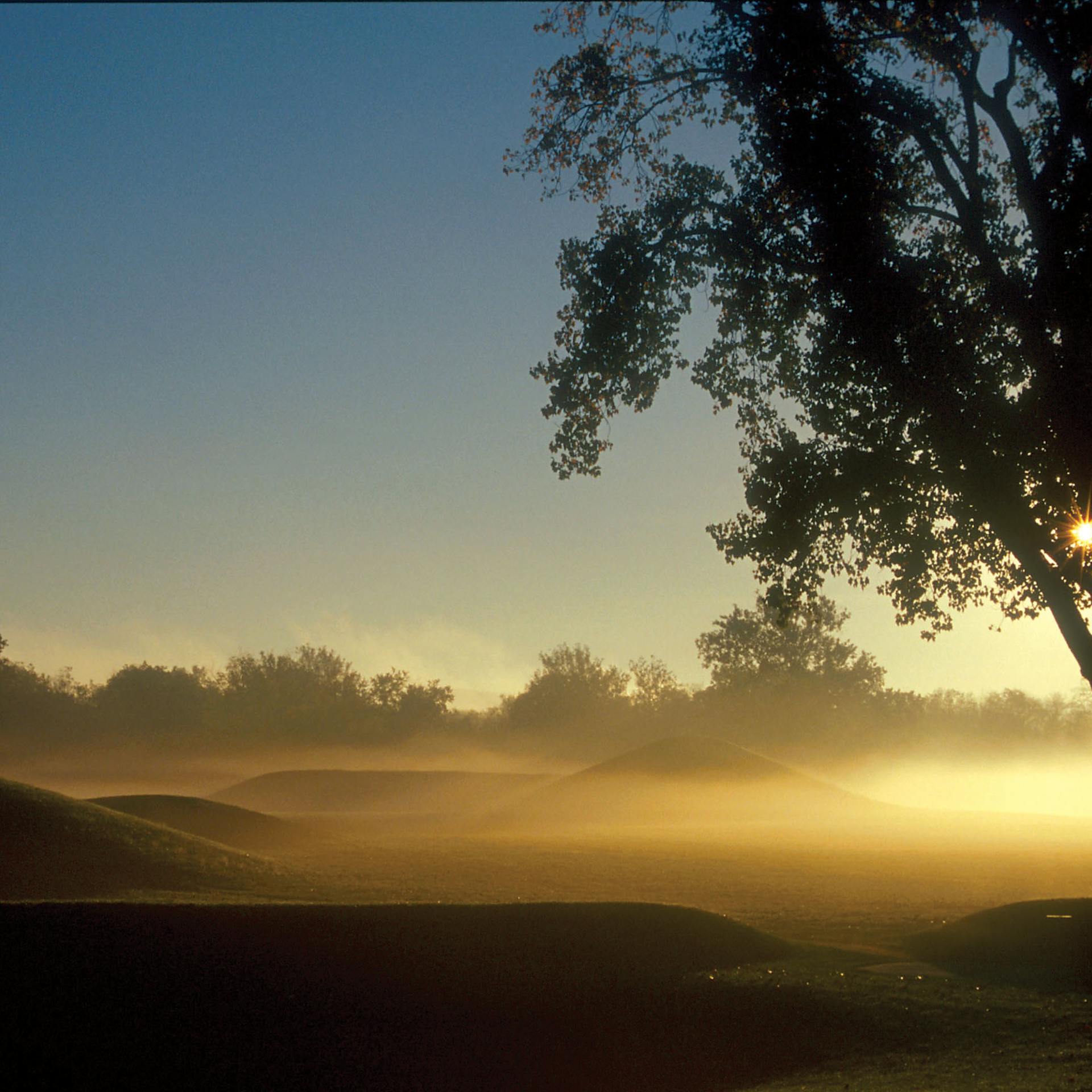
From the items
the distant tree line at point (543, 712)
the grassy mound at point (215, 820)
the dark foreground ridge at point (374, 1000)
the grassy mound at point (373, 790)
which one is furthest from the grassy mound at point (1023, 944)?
the distant tree line at point (543, 712)

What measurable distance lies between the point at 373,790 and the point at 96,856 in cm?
4133

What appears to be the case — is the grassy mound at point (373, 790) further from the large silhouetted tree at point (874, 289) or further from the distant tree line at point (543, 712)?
the large silhouetted tree at point (874, 289)

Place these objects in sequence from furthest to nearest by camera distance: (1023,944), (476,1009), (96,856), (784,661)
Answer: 1. (784,661)
2. (96,856)
3. (1023,944)
4. (476,1009)

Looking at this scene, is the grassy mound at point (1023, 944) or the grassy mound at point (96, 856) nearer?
the grassy mound at point (1023, 944)

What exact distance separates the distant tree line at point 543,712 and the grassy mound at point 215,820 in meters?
58.5

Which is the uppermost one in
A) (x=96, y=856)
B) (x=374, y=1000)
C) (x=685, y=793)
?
(x=96, y=856)

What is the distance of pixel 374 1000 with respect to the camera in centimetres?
1060

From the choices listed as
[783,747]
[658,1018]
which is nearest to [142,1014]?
[658,1018]

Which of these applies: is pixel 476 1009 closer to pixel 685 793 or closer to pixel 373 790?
pixel 685 793

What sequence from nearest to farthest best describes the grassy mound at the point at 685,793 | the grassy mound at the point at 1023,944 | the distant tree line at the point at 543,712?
the grassy mound at the point at 1023,944 → the grassy mound at the point at 685,793 → the distant tree line at the point at 543,712

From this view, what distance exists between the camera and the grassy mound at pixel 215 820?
97.5 ft

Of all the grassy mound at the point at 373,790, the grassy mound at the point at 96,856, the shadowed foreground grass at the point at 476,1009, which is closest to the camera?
the shadowed foreground grass at the point at 476,1009

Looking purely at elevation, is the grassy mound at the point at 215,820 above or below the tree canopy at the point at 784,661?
below

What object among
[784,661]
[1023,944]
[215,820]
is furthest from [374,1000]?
[784,661]
